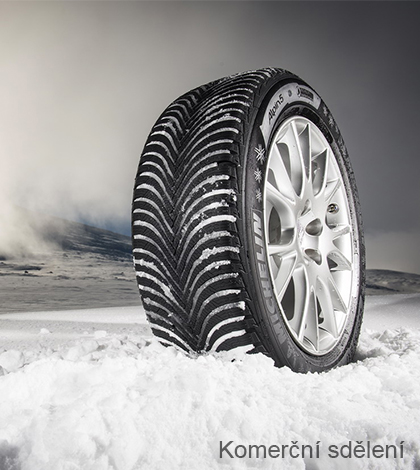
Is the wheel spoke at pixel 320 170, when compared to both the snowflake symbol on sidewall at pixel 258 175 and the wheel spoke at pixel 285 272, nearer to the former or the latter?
the wheel spoke at pixel 285 272

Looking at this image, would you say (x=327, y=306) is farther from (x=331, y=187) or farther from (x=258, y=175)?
(x=258, y=175)

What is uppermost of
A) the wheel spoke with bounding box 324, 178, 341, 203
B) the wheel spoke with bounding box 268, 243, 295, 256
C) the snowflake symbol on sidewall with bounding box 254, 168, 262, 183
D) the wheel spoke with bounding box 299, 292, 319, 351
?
the snowflake symbol on sidewall with bounding box 254, 168, 262, 183

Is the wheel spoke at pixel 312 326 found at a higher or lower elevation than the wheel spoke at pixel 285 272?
lower

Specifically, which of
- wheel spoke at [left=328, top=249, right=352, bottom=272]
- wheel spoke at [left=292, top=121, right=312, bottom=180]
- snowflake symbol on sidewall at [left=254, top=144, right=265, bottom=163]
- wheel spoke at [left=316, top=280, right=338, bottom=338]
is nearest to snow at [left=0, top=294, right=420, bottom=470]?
wheel spoke at [left=316, top=280, right=338, bottom=338]

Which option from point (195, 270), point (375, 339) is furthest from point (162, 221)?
point (375, 339)

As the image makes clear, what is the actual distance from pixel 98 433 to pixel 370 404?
708 millimetres

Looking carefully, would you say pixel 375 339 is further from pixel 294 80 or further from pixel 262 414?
pixel 262 414

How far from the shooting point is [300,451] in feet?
3.24

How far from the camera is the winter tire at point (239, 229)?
1.50 meters

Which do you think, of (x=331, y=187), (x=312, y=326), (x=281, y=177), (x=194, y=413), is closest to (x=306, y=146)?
(x=331, y=187)

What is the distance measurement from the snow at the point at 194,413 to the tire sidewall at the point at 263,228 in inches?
5.2

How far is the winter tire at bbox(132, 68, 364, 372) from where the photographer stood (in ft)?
4.91

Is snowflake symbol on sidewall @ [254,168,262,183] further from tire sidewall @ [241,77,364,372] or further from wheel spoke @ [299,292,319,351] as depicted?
wheel spoke @ [299,292,319,351]

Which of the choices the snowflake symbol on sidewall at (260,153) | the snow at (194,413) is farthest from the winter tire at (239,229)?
the snow at (194,413)
